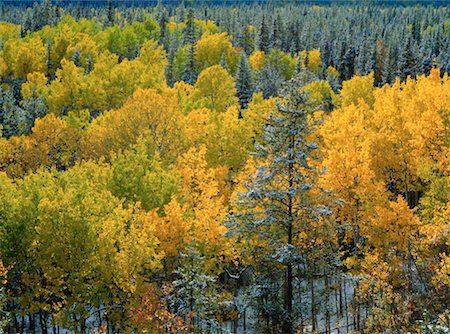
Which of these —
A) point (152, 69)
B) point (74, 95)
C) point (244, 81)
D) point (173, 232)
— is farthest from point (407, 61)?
point (173, 232)

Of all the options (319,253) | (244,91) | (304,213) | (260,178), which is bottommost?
(244,91)

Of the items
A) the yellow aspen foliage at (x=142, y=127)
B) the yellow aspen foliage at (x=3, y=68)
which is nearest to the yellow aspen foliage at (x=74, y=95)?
the yellow aspen foliage at (x=142, y=127)

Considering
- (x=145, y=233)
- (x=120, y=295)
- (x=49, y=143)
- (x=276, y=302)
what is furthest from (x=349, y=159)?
(x=49, y=143)

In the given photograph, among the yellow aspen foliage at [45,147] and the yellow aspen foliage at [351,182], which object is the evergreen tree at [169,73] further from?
the yellow aspen foliage at [351,182]

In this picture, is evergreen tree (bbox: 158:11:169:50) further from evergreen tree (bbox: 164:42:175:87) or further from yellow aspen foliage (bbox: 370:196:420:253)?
yellow aspen foliage (bbox: 370:196:420:253)

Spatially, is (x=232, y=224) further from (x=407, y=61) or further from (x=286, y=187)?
(x=407, y=61)

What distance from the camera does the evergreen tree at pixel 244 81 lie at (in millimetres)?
79375

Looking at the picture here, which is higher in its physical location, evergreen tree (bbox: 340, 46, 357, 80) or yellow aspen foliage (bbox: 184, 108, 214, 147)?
yellow aspen foliage (bbox: 184, 108, 214, 147)

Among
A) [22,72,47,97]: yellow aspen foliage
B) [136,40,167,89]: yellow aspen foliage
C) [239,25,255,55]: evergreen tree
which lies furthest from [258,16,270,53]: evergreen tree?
[22,72,47,97]: yellow aspen foliage

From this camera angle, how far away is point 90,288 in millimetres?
25250

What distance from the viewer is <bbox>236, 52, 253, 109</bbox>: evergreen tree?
7938cm

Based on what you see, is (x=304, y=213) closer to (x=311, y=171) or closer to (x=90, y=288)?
(x=311, y=171)

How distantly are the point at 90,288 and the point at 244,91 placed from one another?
193 ft

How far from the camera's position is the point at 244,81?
80000mm
